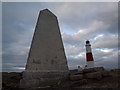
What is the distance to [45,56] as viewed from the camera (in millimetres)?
9859

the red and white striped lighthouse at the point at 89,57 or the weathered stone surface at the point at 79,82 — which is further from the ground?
the red and white striped lighthouse at the point at 89,57

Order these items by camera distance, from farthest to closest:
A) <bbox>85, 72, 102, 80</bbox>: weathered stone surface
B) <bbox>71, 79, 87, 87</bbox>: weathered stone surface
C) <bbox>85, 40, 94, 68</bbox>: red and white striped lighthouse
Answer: <bbox>85, 40, 94, 68</bbox>: red and white striped lighthouse → <bbox>85, 72, 102, 80</bbox>: weathered stone surface → <bbox>71, 79, 87, 87</bbox>: weathered stone surface

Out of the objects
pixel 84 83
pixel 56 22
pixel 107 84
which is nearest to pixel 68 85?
pixel 84 83

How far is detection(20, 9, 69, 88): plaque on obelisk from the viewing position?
9.27 m

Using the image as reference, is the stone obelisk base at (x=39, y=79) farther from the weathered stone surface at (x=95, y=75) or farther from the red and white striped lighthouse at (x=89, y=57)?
the red and white striped lighthouse at (x=89, y=57)

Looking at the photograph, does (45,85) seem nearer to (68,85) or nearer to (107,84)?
(68,85)

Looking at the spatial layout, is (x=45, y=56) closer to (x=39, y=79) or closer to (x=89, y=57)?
(x=39, y=79)

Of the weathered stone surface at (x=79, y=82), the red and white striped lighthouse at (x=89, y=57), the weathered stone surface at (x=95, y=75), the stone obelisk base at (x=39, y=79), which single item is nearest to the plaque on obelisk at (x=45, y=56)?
the stone obelisk base at (x=39, y=79)

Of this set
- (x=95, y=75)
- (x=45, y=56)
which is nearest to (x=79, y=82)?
(x=95, y=75)

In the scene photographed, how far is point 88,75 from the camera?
9.86 m

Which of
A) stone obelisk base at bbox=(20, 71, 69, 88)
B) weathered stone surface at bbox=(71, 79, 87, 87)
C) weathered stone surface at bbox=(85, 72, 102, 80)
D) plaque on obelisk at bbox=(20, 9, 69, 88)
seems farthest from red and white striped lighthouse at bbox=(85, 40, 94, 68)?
weathered stone surface at bbox=(71, 79, 87, 87)

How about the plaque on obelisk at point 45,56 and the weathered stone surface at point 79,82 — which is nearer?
Result: the weathered stone surface at point 79,82

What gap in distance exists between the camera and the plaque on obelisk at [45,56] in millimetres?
9273

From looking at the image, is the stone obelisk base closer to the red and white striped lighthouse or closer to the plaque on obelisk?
the plaque on obelisk
